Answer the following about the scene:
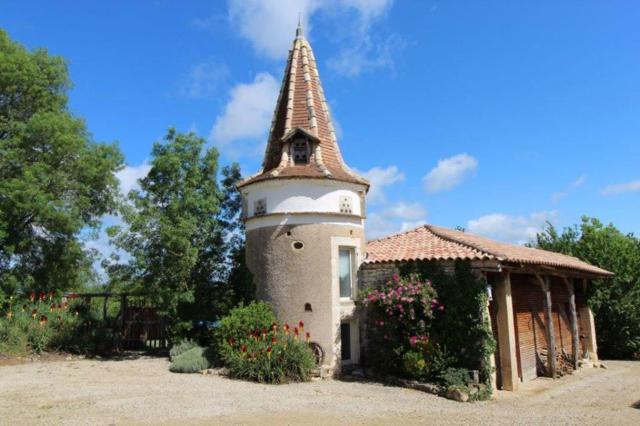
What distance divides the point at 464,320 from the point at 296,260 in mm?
4986

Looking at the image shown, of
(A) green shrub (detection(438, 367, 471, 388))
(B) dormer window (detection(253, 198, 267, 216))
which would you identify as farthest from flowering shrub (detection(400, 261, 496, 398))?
(B) dormer window (detection(253, 198, 267, 216))

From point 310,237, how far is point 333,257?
3.00 ft

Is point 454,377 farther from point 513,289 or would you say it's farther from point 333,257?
point 333,257

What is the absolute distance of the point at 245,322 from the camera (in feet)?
43.3

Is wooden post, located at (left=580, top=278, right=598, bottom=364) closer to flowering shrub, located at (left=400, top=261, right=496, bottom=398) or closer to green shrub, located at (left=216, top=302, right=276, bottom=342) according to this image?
flowering shrub, located at (left=400, top=261, right=496, bottom=398)

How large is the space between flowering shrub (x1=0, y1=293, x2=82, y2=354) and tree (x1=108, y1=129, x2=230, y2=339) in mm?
2635

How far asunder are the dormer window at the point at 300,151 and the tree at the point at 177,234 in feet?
10.6

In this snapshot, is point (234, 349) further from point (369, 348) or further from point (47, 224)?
point (47, 224)

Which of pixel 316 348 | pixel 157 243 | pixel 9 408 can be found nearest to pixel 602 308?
pixel 316 348

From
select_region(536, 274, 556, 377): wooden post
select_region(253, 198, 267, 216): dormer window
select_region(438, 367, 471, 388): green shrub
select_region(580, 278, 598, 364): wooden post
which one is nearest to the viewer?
select_region(438, 367, 471, 388): green shrub

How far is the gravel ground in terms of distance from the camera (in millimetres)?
8789

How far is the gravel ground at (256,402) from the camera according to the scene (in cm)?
879

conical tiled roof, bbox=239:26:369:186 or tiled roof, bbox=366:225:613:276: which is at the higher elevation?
conical tiled roof, bbox=239:26:369:186

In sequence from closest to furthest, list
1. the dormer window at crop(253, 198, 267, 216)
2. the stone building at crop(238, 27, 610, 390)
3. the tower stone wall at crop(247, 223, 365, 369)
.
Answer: the stone building at crop(238, 27, 610, 390) < the tower stone wall at crop(247, 223, 365, 369) < the dormer window at crop(253, 198, 267, 216)
